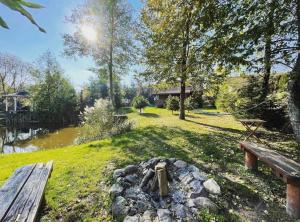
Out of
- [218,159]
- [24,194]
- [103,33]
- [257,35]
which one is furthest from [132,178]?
[103,33]

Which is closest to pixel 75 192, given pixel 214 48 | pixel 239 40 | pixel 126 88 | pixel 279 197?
pixel 279 197

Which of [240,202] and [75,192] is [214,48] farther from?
[75,192]

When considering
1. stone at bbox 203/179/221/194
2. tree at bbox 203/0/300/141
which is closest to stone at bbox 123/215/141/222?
stone at bbox 203/179/221/194

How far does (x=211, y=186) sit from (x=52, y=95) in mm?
26057

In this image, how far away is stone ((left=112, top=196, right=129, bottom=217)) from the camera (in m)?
3.18

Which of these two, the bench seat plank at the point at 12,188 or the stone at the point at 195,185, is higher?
the bench seat plank at the point at 12,188

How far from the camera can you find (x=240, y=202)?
11.4 feet

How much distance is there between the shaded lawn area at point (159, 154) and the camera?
10.9 ft

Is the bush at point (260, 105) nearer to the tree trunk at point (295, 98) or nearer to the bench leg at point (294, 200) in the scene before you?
the tree trunk at point (295, 98)

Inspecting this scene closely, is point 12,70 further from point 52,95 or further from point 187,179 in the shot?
point 187,179

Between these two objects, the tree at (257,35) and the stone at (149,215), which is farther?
the tree at (257,35)

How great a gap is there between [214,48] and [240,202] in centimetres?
353

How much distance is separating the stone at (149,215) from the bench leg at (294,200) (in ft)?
6.63

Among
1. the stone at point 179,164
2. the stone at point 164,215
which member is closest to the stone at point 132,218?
the stone at point 164,215
